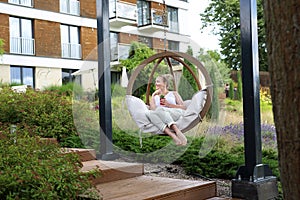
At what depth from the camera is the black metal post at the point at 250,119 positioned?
2779 millimetres

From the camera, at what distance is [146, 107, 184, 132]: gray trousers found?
353 cm

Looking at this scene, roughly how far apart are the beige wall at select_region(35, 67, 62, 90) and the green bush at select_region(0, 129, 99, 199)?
1096cm

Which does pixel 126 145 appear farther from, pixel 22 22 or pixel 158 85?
pixel 22 22

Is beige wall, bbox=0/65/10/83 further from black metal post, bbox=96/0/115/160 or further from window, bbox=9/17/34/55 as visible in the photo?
black metal post, bbox=96/0/115/160

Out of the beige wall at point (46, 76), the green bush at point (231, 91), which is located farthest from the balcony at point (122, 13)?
the green bush at point (231, 91)

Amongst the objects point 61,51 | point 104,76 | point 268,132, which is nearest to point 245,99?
point 104,76

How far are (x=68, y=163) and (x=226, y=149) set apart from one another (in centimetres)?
253

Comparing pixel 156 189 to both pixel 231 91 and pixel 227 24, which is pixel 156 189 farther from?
pixel 227 24

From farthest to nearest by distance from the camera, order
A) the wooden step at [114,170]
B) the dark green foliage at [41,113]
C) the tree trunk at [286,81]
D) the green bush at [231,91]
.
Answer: the green bush at [231,91] → the dark green foliage at [41,113] → the wooden step at [114,170] → the tree trunk at [286,81]

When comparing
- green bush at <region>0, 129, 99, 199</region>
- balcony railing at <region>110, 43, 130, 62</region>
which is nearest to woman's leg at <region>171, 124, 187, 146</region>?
balcony railing at <region>110, 43, 130, 62</region>

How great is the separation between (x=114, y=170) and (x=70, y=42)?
11.6 m

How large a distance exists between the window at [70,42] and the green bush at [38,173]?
11.6 meters

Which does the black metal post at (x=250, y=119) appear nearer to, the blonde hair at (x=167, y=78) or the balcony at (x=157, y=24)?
the balcony at (x=157, y=24)

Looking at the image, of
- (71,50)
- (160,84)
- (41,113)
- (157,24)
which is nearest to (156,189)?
(160,84)
